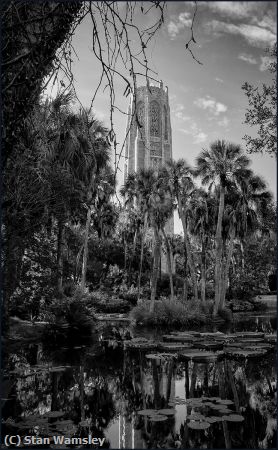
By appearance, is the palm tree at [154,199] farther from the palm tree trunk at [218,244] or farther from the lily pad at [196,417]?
the lily pad at [196,417]

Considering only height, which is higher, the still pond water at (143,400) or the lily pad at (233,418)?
the lily pad at (233,418)

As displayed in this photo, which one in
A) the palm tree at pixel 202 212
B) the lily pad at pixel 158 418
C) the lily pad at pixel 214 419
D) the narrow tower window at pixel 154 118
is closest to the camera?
the lily pad at pixel 214 419

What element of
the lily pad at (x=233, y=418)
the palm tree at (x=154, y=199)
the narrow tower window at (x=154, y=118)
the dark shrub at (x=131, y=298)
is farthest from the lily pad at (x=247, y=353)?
the narrow tower window at (x=154, y=118)

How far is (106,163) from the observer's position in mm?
21266

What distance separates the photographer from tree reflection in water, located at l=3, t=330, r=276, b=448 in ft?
13.5

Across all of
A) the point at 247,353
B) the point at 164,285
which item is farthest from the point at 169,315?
the point at 164,285

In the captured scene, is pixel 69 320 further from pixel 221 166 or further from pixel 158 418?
pixel 221 166

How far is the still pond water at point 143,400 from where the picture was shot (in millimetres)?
4129

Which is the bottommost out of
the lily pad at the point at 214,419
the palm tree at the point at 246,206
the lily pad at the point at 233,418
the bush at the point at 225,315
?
the bush at the point at 225,315

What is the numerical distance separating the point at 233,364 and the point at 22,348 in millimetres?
6374

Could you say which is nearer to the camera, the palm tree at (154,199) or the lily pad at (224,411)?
the lily pad at (224,411)

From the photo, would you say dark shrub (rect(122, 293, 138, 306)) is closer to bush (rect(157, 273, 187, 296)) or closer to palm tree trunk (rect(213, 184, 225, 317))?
bush (rect(157, 273, 187, 296))

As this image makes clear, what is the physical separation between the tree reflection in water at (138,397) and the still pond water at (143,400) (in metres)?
0.01

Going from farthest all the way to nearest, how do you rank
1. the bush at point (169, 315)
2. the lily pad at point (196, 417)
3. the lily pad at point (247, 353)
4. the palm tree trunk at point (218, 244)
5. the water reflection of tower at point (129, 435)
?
1. the palm tree trunk at point (218, 244)
2. the bush at point (169, 315)
3. the lily pad at point (247, 353)
4. the lily pad at point (196, 417)
5. the water reflection of tower at point (129, 435)
